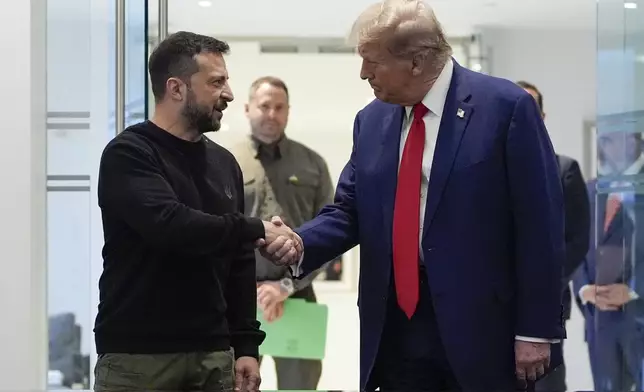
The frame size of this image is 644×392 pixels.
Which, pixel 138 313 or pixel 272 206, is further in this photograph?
pixel 272 206

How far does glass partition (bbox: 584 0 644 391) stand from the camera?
10.3 feet

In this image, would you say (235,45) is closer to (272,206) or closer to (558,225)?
(272,206)

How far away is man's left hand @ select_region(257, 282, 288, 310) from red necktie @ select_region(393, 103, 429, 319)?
1.61m

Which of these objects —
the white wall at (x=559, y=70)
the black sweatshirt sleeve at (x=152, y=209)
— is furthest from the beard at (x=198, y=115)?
the white wall at (x=559, y=70)

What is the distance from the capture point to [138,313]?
2.33m

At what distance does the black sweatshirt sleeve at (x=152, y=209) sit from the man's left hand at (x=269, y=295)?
69.6 inches

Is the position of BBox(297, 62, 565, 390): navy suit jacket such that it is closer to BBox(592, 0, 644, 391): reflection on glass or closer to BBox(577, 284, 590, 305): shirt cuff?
BBox(592, 0, 644, 391): reflection on glass

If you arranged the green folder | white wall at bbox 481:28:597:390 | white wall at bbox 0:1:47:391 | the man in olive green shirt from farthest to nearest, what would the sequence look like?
1. white wall at bbox 481:28:597:390
2. the man in olive green shirt
3. the green folder
4. white wall at bbox 0:1:47:391

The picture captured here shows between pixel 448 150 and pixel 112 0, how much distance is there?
137 cm

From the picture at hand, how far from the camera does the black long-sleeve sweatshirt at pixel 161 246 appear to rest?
230 cm

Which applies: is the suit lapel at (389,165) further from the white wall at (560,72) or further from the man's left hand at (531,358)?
the white wall at (560,72)

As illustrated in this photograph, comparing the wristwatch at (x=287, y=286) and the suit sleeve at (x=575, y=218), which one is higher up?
the suit sleeve at (x=575, y=218)

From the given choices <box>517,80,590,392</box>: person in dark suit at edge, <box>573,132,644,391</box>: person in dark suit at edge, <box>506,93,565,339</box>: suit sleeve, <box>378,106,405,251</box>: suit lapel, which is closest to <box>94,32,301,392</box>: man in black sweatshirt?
<box>378,106,405,251</box>: suit lapel

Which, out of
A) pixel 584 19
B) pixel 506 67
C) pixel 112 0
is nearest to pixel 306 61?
pixel 506 67
